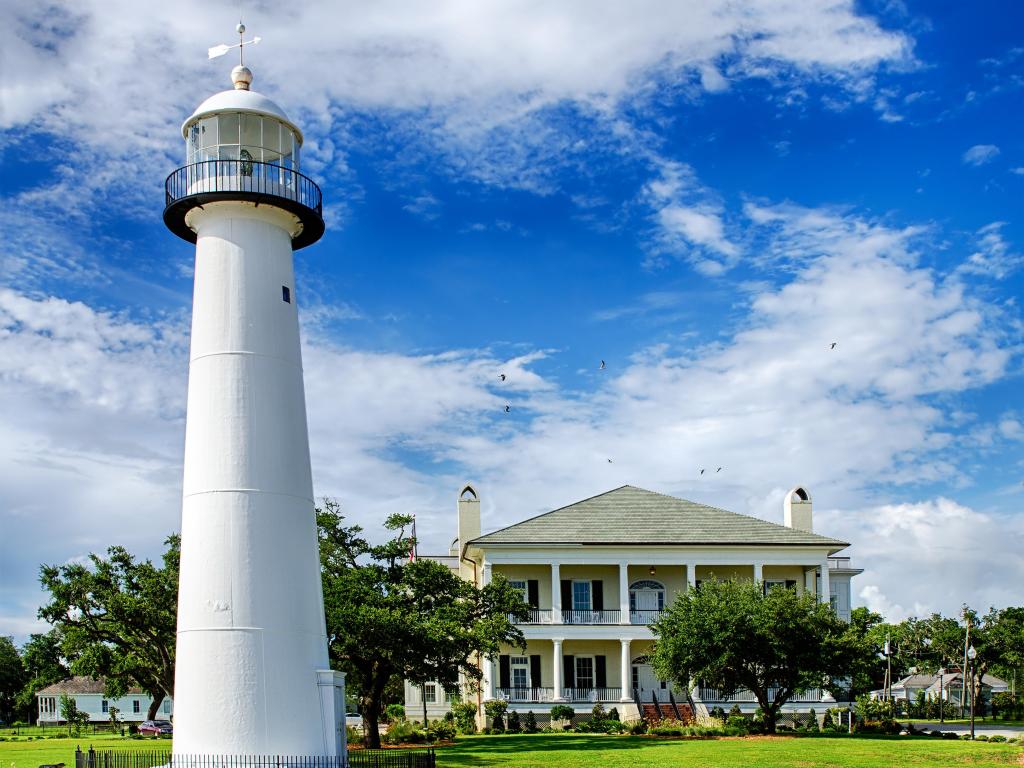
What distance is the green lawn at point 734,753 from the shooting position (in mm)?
28719

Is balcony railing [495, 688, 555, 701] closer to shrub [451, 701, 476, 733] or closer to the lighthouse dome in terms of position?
shrub [451, 701, 476, 733]

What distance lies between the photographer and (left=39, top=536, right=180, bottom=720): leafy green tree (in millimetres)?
34812

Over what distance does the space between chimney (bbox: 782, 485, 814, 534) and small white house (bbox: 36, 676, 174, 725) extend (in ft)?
170

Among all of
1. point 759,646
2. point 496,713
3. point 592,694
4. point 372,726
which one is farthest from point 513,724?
point 759,646

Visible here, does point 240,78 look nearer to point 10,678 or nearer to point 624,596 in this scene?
point 624,596

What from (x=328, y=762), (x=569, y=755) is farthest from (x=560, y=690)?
(x=328, y=762)

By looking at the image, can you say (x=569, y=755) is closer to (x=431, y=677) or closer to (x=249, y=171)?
(x=431, y=677)

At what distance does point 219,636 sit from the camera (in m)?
19.8

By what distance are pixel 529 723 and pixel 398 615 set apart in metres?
14.3

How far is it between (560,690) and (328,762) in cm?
2894

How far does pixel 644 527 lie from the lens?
50969 mm

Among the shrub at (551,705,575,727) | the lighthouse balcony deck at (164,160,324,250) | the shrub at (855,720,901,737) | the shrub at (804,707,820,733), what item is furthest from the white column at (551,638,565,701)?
the lighthouse balcony deck at (164,160,324,250)

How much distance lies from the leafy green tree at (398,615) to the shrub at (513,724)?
25.5ft

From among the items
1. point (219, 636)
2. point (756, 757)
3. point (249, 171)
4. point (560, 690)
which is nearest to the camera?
point (219, 636)
